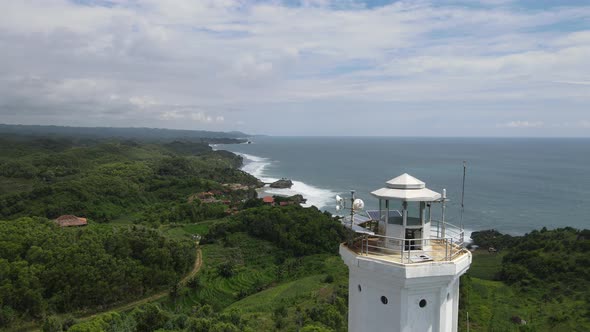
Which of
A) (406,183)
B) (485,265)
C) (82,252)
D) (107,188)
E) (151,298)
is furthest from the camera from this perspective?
(107,188)

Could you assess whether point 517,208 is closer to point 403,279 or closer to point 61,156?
point 403,279

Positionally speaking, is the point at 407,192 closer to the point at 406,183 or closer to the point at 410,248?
the point at 406,183

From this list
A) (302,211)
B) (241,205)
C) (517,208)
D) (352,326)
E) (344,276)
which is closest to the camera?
(352,326)

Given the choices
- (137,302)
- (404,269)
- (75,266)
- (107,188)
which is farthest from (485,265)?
(107,188)

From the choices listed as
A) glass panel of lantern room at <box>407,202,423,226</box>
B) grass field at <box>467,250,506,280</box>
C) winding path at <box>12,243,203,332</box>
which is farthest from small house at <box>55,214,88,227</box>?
glass panel of lantern room at <box>407,202,423,226</box>

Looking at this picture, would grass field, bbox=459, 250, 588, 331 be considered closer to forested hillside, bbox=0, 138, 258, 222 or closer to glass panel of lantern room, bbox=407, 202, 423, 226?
glass panel of lantern room, bbox=407, 202, 423, 226

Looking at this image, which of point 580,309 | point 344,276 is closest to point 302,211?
point 344,276

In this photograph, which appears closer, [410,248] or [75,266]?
[410,248]

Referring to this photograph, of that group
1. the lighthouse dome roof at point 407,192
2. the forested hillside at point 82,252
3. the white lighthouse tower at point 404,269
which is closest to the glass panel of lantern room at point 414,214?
the white lighthouse tower at point 404,269
